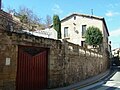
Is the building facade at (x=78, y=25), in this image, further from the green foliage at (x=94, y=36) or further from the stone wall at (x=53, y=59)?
the stone wall at (x=53, y=59)

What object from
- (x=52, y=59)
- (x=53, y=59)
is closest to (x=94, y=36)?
(x=53, y=59)

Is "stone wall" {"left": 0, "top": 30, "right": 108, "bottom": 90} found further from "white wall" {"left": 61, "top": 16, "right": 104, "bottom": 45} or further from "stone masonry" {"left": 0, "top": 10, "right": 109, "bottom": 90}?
"white wall" {"left": 61, "top": 16, "right": 104, "bottom": 45}

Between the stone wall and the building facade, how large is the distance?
1685 centimetres

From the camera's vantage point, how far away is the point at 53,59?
1287 cm

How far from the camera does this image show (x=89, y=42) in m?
34.8

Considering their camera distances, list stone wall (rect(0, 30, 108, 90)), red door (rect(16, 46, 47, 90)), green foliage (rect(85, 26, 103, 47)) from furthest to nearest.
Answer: green foliage (rect(85, 26, 103, 47)), red door (rect(16, 46, 47, 90)), stone wall (rect(0, 30, 108, 90))

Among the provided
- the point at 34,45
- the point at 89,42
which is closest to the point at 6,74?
the point at 34,45

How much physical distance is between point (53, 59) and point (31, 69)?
7.24 feet

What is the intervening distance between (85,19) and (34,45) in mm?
28983

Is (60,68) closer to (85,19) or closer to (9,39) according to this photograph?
(9,39)

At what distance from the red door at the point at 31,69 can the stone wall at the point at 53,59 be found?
35 centimetres

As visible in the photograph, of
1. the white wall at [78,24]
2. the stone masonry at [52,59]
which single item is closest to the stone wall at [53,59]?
the stone masonry at [52,59]

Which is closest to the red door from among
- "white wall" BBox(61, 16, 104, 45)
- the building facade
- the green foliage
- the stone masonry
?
the stone masonry

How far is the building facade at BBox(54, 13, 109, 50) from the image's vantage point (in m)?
38.1
